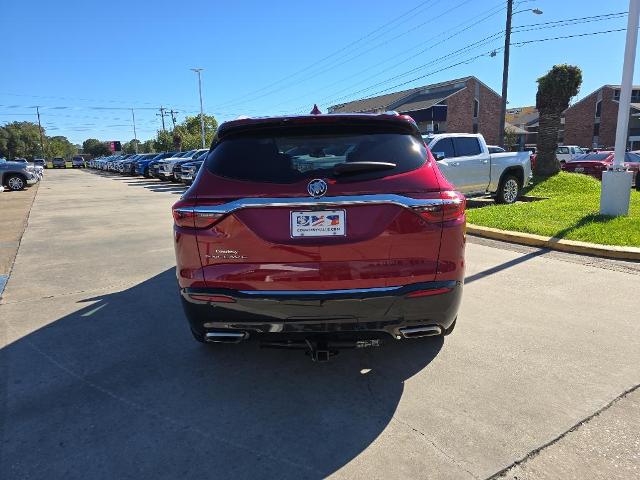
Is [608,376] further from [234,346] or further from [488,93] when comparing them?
[488,93]

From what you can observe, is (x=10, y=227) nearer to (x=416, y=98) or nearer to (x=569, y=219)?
(x=569, y=219)

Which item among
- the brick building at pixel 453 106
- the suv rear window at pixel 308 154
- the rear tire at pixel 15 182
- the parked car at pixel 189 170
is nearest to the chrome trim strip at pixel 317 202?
the suv rear window at pixel 308 154

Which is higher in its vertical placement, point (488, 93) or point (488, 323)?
point (488, 93)

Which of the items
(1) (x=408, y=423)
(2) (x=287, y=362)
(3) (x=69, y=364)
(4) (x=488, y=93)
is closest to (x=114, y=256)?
(3) (x=69, y=364)

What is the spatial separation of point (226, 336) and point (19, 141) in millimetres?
139219

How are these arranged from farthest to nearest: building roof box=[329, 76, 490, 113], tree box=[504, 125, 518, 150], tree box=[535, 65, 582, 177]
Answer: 1. tree box=[504, 125, 518, 150]
2. building roof box=[329, 76, 490, 113]
3. tree box=[535, 65, 582, 177]

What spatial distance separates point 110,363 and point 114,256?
426 centimetres

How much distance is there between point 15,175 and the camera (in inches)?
902

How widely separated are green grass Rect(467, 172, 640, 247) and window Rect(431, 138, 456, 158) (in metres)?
1.55

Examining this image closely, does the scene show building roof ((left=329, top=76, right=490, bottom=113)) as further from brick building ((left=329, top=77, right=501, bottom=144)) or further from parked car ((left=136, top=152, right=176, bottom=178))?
parked car ((left=136, top=152, right=176, bottom=178))

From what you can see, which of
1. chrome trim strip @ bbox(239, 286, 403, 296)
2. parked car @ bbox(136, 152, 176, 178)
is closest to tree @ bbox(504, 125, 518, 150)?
parked car @ bbox(136, 152, 176, 178)

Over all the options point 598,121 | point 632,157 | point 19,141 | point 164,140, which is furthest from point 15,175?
point 19,141

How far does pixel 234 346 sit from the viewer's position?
394 centimetres

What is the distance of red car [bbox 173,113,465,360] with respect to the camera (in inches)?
106
